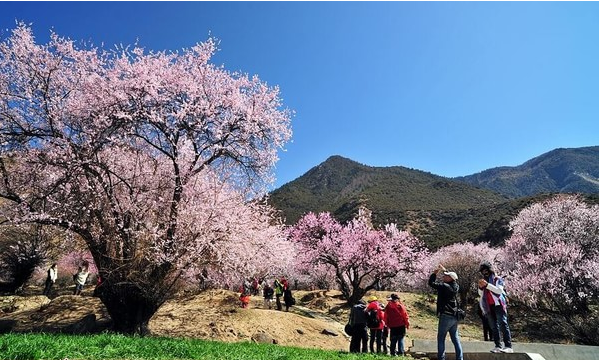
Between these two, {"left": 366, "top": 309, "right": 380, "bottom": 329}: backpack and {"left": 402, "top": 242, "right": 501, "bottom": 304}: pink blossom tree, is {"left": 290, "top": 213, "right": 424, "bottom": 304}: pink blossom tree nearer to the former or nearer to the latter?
{"left": 402, "top": 242, "right": 501, "bottom": 304}: pink blossom tree

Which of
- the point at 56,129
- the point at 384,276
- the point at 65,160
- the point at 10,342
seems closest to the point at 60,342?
the point at 10,342

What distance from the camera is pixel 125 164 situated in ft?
43.8

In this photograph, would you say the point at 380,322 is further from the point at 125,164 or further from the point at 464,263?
the point at 464,263

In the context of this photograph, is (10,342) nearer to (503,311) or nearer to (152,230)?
(152,230)

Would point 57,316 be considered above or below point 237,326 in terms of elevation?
above

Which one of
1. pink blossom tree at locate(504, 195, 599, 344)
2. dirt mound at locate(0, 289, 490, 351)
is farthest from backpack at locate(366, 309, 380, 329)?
pink blossom tree at locate(504, 195, 599, 344)

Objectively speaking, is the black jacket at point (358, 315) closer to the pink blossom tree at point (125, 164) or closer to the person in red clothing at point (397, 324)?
the person in red clothing at point (397, 324)

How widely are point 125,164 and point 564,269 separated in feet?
76.8

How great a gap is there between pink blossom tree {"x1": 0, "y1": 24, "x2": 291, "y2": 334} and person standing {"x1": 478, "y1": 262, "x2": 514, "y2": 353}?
7522mm

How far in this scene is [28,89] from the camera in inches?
479

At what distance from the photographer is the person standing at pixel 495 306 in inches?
331

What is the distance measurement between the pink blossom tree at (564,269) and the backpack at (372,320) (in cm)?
1182

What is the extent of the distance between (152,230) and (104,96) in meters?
4.67

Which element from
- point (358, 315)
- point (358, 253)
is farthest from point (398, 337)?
point (358, 253)
